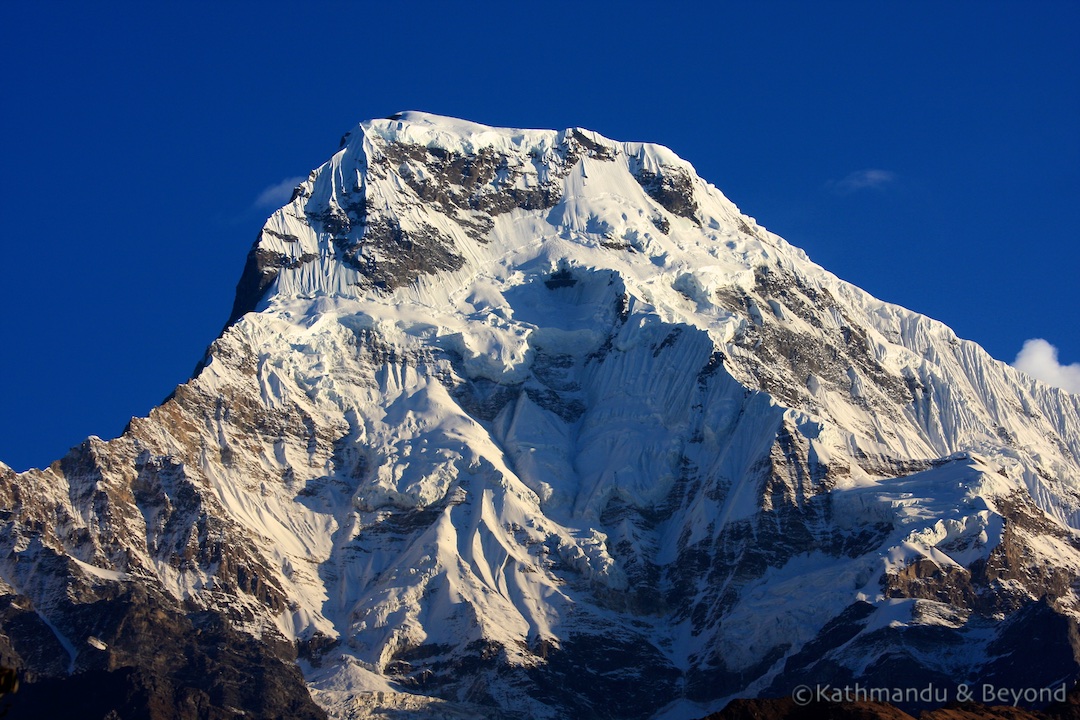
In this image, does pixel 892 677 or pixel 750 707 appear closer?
pixel 750 707

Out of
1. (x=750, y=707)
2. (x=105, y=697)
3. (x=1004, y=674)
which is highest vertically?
(x=1004, y=674)

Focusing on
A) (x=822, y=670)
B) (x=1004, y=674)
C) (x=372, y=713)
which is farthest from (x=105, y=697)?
(x=1004, y=674)

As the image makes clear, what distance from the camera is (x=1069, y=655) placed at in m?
195

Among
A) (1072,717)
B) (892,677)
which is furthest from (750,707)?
(892,677)

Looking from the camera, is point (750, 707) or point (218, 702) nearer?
point (750, 707)

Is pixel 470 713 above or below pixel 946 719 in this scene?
above

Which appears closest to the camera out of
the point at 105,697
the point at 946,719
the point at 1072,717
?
the point at 946,719

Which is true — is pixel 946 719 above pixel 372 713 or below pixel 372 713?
below

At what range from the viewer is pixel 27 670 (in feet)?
647

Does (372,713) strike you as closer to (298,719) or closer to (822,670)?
(298,719)

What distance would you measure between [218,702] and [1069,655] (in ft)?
254

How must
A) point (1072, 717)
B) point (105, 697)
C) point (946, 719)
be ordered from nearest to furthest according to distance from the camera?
point (946, 719) < point (1072, 717) < point (105, 697)

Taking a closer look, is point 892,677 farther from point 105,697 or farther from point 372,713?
point 105,697

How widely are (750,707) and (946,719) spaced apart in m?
12.6
